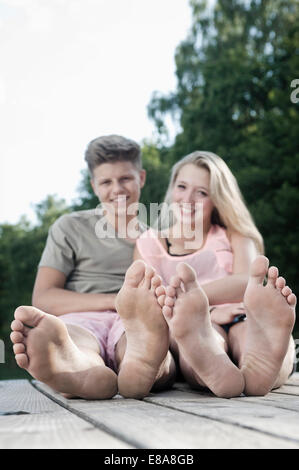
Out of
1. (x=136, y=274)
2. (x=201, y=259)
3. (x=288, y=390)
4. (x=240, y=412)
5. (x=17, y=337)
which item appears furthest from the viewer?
(x=201, y=259)

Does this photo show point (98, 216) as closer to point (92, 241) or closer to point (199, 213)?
point (92, 241)

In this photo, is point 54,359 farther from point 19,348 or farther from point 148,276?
point 148,276

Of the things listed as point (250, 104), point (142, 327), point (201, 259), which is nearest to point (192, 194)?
point (201, 259)

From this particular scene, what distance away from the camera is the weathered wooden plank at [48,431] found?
75cm

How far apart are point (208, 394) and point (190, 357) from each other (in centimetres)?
21

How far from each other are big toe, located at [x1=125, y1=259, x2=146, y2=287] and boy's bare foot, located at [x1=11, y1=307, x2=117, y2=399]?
0.17m

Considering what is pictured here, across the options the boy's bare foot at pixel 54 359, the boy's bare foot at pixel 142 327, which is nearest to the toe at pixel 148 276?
the boy's bare foot at pixel 142 327

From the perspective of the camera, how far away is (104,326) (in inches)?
70.4

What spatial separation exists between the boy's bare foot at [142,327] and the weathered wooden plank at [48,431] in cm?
19

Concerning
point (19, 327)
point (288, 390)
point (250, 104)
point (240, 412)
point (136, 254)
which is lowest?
point (288, 390)

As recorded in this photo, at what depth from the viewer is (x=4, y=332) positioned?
15.9 m

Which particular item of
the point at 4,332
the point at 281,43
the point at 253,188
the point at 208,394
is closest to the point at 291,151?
the point at 253,188

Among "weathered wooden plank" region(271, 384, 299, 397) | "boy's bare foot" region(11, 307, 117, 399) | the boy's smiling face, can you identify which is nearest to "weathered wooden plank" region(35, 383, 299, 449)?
"boy's bare foot" region(11, 307, 117, 399)

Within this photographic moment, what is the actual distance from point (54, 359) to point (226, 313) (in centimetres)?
64
